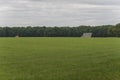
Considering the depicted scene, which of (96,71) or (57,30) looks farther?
(57,30)

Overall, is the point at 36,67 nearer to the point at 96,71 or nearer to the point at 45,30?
the point at 96,71

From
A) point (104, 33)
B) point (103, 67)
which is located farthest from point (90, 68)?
point (104, 33)

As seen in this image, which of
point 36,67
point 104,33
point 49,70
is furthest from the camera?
point 104,33

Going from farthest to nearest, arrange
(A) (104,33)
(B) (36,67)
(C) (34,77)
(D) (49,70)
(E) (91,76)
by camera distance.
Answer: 1. (A) (104,33)
2. (B) (36,67)
3. (D) (49,70)
4. (E) (91,76)
5. (C) (34,77)

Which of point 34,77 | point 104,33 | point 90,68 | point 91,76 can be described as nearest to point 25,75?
point 34,77

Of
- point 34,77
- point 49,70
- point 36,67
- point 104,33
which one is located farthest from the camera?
point 104,33

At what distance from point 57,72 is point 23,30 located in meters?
150

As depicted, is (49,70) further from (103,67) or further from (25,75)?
(103,67)

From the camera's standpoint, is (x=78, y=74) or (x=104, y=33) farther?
(x=104, y=33)

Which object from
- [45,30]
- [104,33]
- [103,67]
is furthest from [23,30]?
[103,67]

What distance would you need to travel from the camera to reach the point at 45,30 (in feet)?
542

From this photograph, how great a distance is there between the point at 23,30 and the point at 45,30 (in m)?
10.8

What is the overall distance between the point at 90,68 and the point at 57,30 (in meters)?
147

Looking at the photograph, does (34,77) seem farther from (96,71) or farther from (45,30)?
(45,30)
